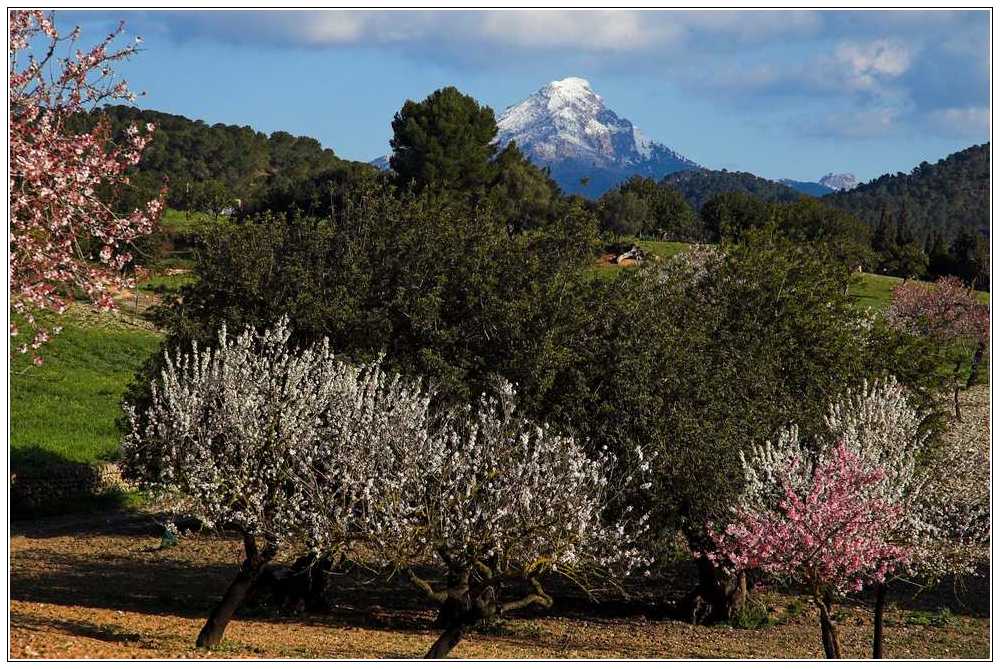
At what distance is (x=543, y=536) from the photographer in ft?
45.8

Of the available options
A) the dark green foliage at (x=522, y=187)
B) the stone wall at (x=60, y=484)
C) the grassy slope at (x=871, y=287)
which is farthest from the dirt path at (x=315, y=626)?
the grassy slope at (x=871, y=287)

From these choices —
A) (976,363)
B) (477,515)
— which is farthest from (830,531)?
(976,363)

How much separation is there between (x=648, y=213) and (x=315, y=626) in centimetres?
8975

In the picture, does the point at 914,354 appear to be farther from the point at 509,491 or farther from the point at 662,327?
the point at 509,491

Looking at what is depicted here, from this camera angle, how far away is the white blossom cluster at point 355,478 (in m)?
13.7

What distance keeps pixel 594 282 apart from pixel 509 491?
8.34 m

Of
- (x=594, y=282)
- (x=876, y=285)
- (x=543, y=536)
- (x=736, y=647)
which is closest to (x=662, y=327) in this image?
(x=594, y=282)

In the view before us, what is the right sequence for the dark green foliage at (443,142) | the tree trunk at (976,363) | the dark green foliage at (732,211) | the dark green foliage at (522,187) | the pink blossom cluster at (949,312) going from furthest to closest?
the dark green foliage at (732,211)
the dark green foliage at (443,142)
the dark green foliage at (522,187)
the pink blossom cluster at (949,312)
the tree trunk at (976,363)

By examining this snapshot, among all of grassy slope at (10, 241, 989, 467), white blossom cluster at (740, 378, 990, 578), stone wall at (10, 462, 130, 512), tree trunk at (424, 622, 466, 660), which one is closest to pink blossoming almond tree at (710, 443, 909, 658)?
white blossom cluster at (740, 378, 990, 578)

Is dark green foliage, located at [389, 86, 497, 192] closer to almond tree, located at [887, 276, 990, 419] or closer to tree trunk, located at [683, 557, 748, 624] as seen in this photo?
almond tree, located at [887, 276, 990, 419]

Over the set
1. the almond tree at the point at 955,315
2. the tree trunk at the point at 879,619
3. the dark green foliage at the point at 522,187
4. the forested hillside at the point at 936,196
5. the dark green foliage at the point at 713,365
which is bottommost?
the tree trunk at the point at 879,619

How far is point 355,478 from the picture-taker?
45.8 ft

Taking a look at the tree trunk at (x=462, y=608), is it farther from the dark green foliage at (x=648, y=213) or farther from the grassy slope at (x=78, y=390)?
the dark green foliage at (x=648, y=213)

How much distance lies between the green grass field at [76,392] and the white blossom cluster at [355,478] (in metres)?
17.6
